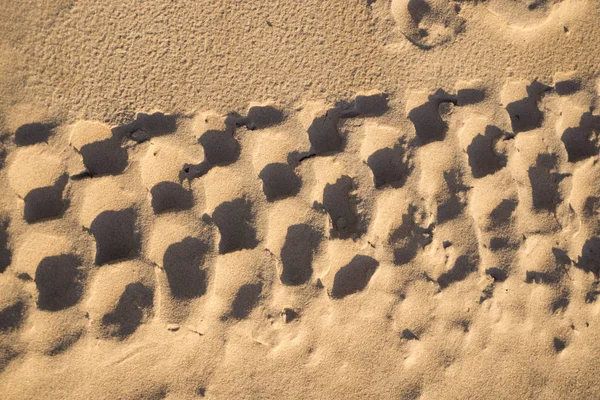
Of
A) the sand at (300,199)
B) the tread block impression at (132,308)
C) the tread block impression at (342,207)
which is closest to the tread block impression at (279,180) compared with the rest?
the sand at (300,199)

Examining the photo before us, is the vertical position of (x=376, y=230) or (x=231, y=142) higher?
(x=231, y=142)

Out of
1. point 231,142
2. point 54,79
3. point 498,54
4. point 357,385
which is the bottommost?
point 357,385

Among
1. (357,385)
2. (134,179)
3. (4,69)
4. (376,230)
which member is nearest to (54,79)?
(4,69)

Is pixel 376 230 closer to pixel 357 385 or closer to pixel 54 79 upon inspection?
pixel 357 385

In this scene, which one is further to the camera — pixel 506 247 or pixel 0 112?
pixel 506 247

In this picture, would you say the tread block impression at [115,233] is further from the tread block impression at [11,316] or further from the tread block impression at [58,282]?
the tread block impression at [11,316]

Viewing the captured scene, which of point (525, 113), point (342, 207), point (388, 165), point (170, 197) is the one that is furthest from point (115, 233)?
point (525, 113)
